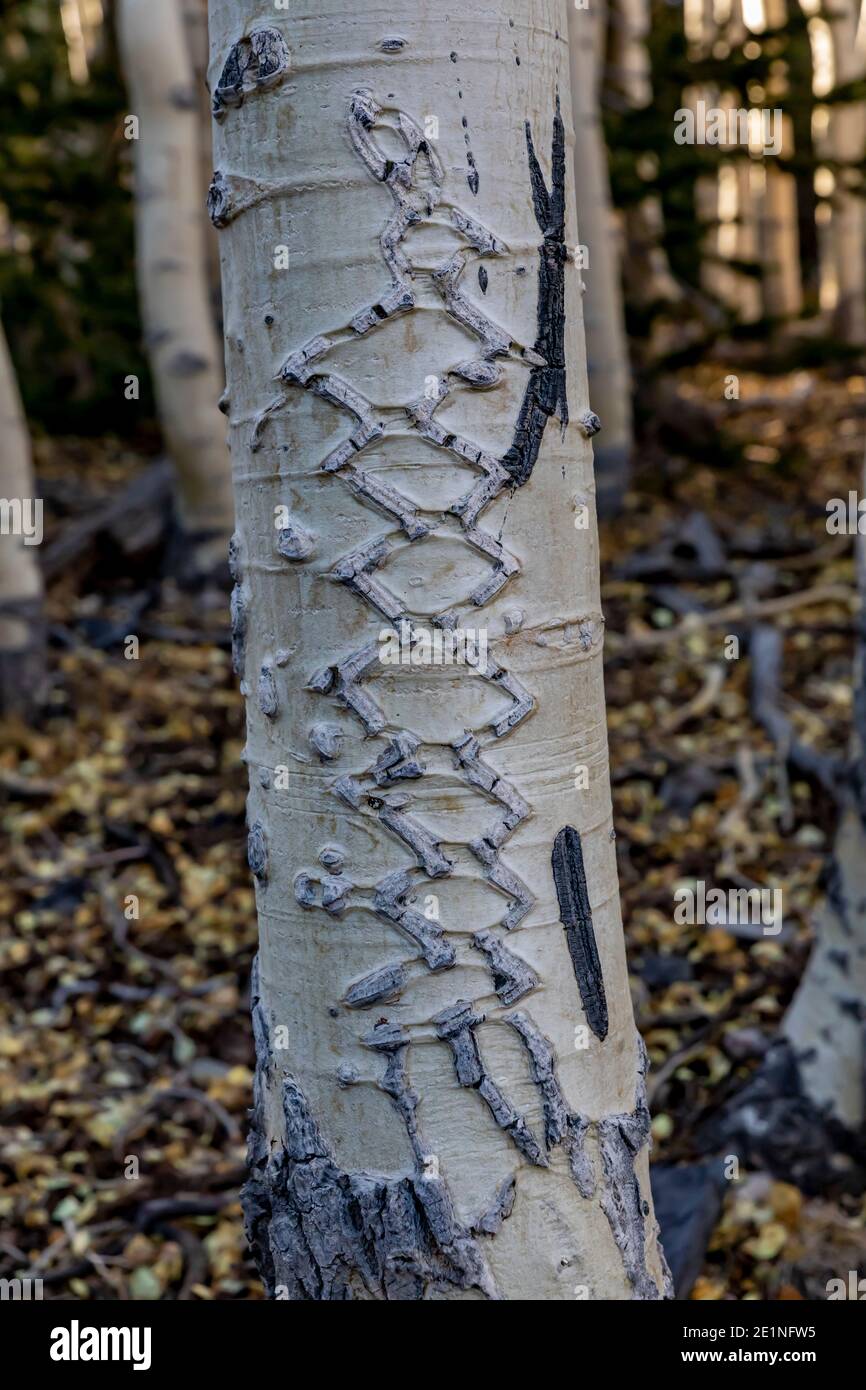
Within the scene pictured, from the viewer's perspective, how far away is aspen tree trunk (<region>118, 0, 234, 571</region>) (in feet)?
18.3

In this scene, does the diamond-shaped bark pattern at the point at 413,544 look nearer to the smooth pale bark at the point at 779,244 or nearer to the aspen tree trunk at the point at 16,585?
the aspen tree trunk at the point at 16,585

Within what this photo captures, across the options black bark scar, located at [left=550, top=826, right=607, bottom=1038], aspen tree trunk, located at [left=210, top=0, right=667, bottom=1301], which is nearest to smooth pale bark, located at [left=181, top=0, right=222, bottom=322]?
aspen tree trunk, located at [left=210, top=0, right=667, bottom=1301]

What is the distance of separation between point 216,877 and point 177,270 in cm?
313

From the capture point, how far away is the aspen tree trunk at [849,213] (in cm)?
868

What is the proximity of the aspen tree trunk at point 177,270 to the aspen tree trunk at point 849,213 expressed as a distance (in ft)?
15.8

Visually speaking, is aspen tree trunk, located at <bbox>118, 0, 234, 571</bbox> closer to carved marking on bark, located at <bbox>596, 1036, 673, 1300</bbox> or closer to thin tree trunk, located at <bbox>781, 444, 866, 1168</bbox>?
thin tree trunk, located at <bbox>781, 444, 866, 1168</bbox>

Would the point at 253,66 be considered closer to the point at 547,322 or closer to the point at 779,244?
the point at 547,322

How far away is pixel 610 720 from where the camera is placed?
4.67 meters

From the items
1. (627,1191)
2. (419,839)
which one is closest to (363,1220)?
(627,1191)

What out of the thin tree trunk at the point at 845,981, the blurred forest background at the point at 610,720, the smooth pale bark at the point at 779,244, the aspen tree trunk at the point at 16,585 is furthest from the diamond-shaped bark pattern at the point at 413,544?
the smooth pale bark at the point at 779,244

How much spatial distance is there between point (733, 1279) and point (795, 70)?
20.4ft

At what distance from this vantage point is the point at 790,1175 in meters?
2.53

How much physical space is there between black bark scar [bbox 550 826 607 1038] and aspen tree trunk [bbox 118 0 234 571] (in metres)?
4.76
